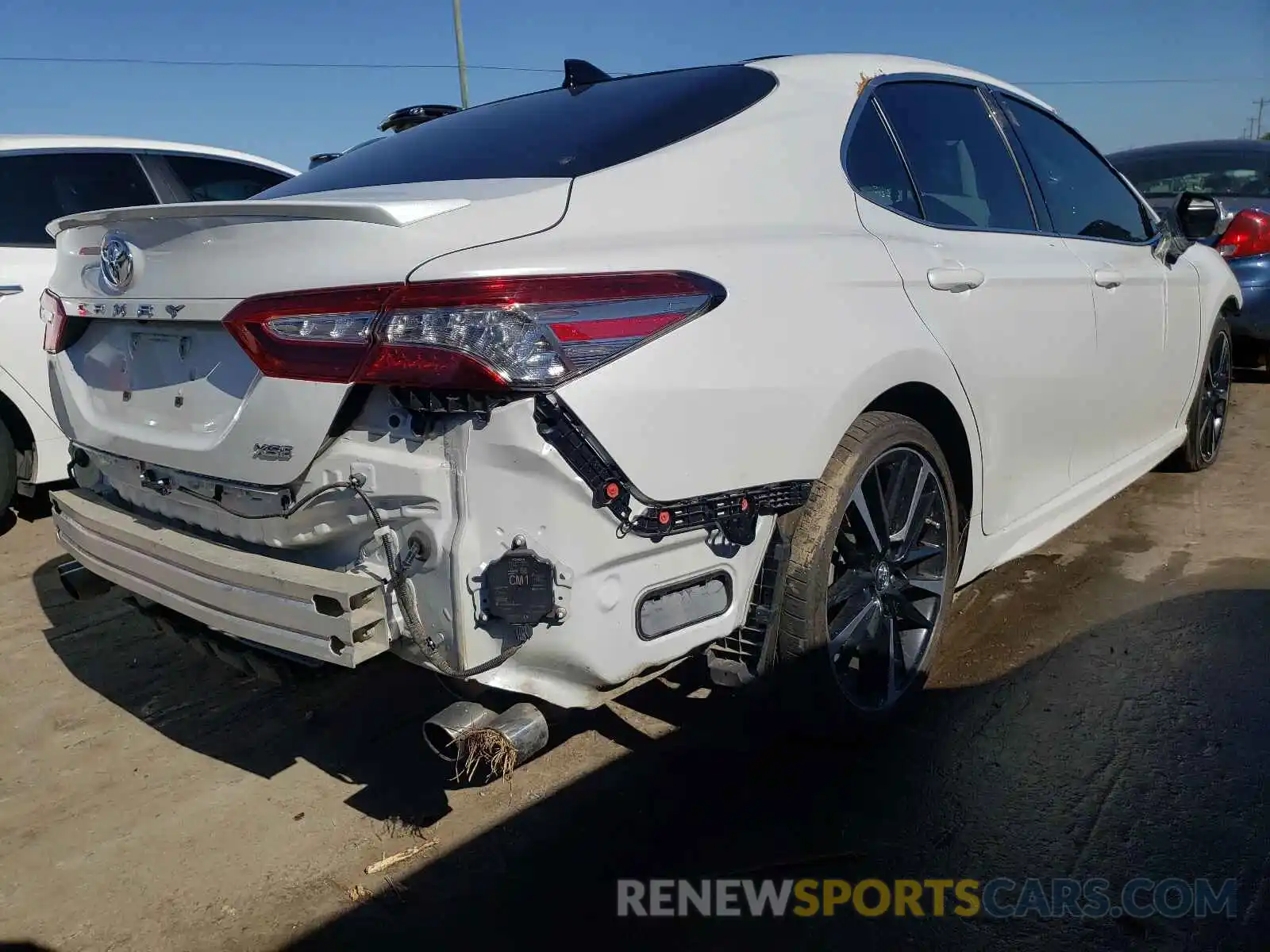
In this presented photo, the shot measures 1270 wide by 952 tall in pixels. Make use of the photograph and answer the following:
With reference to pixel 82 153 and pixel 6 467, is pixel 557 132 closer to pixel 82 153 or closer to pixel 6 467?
pixel 6 467

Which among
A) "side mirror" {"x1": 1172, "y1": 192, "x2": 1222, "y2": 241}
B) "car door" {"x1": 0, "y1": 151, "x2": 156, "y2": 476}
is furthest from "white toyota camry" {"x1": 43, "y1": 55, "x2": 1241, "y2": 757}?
"car door" {"x1": 0, "y1": 151, "x2": 156, "y2": 476}

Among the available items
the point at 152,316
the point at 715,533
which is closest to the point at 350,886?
the point at 715,533

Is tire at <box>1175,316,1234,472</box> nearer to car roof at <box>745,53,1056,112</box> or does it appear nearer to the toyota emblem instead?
car roof at <box>745,53,1056,112</box>

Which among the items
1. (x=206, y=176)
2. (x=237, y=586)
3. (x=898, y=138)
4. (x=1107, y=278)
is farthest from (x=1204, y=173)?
(x=237, y=586)

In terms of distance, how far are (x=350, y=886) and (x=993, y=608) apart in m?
2.39

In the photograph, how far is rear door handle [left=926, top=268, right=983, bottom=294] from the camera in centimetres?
257

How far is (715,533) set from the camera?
2.03 m

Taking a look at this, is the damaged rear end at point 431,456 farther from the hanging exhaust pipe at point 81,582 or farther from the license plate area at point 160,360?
the hanging exhaust pipe at point 81,582

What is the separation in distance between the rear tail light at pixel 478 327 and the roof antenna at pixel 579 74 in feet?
4.93

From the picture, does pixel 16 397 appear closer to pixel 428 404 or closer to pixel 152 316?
pixel 152 316

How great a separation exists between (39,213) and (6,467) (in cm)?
124

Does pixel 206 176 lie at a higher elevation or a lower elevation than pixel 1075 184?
higher

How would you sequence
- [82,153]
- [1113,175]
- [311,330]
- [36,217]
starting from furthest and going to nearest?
[82,153], [36,217], [1113,175], [311,330]

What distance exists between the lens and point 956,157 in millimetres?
3090
